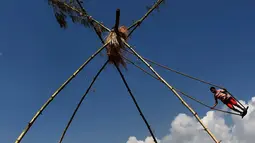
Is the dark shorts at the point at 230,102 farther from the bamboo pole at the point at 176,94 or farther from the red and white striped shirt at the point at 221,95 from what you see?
the bamboo pole at the point at 176,94

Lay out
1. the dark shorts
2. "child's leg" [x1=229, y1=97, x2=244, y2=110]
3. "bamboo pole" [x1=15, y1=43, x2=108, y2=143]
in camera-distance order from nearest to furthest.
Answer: "bamboo pole" [x1=15, y1=43, x2=108, y2=143] < "child's leg" [x1=229, y1=97, x2=244, y2=110] < the dark shorts

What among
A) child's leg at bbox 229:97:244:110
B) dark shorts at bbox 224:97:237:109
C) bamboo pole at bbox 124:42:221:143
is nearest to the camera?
bamboo pole at bbox 124:42:221:143

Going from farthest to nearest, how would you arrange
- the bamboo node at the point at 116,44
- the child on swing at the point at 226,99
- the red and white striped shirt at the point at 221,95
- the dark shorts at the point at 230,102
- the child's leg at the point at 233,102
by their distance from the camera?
the red and white striped shirt at the point at 221,95 < the dark shorts at the point at 230,102 < the child's leg at the point at 233,102 < the child on swing at the point at 226,99 < the bamboo node at the point at 116,44

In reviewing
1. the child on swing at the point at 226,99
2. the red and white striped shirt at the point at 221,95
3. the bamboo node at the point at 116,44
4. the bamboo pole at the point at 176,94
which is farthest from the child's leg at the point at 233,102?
the bamboo node at the point at 116,44

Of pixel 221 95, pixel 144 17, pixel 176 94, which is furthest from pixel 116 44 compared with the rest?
pixel 221 95

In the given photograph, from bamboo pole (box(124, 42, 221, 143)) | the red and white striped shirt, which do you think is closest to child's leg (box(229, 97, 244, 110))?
the red and white striped shirt

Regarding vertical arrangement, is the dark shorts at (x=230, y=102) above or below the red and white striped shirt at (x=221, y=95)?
below

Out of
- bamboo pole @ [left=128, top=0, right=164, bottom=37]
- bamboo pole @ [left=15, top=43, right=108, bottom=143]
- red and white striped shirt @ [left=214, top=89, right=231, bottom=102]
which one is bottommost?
bamboo pole @ [left=15, top=43, right=108, bottom=143]

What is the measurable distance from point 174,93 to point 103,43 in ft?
9.33

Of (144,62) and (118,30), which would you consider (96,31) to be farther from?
(144,62)

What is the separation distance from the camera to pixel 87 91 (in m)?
12.5

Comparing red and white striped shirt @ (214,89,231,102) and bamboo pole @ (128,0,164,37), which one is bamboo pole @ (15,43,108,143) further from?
red and white striped shirt @ (214,89,231,102)

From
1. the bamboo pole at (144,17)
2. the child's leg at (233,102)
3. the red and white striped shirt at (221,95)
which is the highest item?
the bamboo pole at (144,17)

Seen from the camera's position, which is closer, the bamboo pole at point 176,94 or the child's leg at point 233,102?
the bamboo pole at point 176,94
